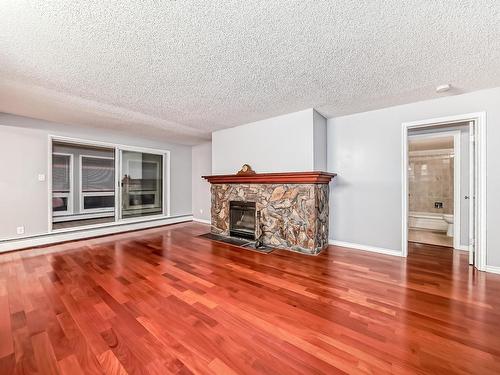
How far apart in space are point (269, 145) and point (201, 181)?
3088mm

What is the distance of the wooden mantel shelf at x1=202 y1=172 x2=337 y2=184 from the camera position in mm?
3395

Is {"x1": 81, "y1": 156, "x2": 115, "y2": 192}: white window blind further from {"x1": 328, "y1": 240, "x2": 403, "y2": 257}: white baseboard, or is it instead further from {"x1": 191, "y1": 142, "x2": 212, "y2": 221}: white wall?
{"x1": 328, "y1": 240, "x2": 403, "y2": 257}: white baseboard

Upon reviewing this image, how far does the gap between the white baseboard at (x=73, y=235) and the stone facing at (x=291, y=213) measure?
278cm

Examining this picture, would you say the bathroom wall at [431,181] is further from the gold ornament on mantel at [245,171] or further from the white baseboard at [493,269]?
the gold ornament on mantel at [245,171]

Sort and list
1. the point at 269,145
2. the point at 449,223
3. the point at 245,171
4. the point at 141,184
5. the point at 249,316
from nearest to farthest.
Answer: the point at 249,316, the point at 269,145, the point at 245,171, the point at 449,223, the point at 141,184

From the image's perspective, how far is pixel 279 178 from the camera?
372cm

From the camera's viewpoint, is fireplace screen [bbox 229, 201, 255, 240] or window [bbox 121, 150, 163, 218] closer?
fireplace screen [bbox 229, 201, 255, 240]

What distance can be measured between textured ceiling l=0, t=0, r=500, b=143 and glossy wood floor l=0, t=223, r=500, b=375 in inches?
90.7

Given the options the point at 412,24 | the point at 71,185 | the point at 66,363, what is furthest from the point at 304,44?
the point at 71,185

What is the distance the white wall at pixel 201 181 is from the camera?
6258 mm

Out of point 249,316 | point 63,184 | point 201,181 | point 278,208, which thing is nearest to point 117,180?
point 201,181

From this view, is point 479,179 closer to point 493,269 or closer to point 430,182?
point 493,269

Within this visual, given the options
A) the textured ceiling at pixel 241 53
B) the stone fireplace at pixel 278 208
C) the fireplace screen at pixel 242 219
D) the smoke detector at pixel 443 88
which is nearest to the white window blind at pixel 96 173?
the textured ceiling at pixel 241 53

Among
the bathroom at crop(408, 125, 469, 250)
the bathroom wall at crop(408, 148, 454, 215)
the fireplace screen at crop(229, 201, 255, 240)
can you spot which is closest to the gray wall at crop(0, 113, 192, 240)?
the fireplace screen at crop(229, 201, 255, 240)
